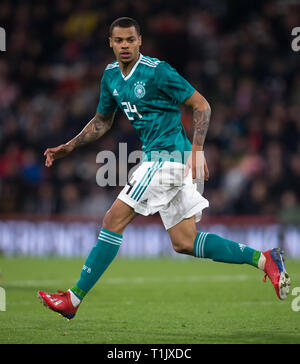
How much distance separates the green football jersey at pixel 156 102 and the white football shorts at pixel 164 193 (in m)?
0.12

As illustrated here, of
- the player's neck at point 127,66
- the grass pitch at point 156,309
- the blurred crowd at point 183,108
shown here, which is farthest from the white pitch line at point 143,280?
the player's neck at point 127,66

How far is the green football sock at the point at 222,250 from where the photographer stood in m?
5.70

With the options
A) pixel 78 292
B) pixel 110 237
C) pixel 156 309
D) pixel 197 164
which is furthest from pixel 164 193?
pixel 156 309

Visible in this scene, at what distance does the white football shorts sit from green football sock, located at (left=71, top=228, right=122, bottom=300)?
293 mm

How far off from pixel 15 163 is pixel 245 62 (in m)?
5.19

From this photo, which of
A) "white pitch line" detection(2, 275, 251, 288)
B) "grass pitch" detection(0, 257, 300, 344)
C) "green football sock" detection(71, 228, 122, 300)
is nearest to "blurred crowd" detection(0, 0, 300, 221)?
"grass pitch" detection(0, 257, 300, 344)

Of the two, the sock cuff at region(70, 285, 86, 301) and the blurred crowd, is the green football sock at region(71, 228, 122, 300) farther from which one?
the blurred crowd

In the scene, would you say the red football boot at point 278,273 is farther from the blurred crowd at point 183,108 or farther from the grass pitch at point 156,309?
the blurred crowd at point 183,108

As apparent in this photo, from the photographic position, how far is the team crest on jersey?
18.9 feet

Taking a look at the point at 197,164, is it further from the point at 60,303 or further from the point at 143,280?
the point at 143,280

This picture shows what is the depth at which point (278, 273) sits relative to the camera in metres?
5.58

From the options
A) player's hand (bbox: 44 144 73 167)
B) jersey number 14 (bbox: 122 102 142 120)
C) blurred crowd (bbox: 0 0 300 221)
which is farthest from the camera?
blurred crowd (bbox: 0 0 300 221)
